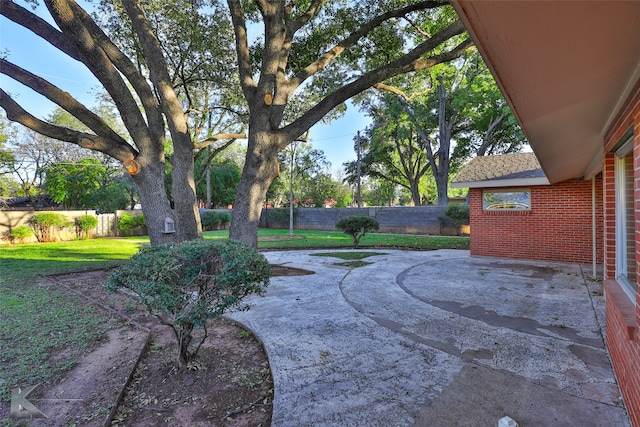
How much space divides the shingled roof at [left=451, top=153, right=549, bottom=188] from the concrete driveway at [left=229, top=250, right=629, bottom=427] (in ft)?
10.3

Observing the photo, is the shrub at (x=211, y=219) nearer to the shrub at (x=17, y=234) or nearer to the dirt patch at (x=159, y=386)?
the shrub at (x=17, y=234)

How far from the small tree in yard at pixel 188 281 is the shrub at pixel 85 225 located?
15.5m

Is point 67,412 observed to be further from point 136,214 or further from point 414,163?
point 414,163

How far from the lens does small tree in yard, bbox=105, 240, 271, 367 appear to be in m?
2.57

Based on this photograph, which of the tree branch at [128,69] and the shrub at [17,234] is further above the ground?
the tree branch at [128,69]

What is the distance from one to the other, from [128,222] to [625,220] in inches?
769

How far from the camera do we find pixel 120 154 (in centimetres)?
538

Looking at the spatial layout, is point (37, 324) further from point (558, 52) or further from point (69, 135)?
point (558, 52)

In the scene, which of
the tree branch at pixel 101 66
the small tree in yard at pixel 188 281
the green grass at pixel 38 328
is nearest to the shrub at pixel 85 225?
the green grass at pixel 38 328

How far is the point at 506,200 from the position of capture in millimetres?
8867

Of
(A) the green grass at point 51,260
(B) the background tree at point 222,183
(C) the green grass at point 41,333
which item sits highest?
(B) the background tree at point 222,183

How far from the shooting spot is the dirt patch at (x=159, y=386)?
2.20 meters

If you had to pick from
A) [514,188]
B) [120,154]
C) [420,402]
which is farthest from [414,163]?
[420,402]

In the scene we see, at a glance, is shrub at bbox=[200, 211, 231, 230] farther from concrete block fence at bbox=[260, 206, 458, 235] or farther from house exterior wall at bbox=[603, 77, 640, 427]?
house exterior wall at bbox=[603, 77, 640, 427]
